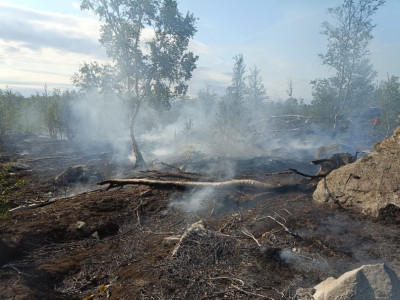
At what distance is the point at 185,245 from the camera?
14.2 ft

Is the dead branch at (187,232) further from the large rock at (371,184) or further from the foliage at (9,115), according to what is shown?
the foliage at (9,115)

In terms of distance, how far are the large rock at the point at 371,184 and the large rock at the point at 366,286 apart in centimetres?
262

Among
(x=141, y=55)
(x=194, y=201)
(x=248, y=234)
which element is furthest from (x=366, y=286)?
(x=141, y=55)

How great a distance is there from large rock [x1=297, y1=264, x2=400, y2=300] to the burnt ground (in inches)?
21.9

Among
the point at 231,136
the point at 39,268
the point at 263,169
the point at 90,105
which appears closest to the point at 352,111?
the point at 231,136

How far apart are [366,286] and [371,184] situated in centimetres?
316

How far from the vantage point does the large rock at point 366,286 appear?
9.14 feet

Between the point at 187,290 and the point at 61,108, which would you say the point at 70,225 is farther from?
the point at 61,108

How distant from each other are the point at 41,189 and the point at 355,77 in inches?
932

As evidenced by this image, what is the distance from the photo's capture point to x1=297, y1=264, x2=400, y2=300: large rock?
110 inches

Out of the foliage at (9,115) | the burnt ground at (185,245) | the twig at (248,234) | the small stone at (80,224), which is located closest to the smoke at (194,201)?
the burnt ground at (185,245)

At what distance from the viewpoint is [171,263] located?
3982 mm

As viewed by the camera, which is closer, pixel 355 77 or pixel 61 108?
pixel 355 77

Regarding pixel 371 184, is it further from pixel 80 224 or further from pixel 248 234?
pixel 80 224
